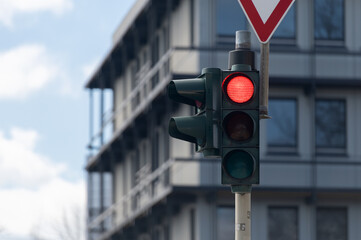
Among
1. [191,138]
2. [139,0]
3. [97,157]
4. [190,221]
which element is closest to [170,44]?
[139,0]

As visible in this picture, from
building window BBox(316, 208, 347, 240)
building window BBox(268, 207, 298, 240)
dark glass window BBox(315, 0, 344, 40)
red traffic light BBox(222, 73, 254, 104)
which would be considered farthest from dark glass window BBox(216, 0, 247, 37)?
red traffic light BBox(222, 73, 254, 104)

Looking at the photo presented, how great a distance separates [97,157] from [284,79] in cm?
1499

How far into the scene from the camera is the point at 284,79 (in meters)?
35.0

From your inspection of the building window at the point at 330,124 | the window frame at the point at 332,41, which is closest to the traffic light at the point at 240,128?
the window frame at the point at 332,41

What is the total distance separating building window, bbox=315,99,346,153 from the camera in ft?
118

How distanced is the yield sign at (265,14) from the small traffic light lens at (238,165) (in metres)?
0.83

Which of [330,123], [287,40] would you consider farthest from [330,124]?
[287,40]

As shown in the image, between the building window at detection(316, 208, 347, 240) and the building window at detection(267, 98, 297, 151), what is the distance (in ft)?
7.24

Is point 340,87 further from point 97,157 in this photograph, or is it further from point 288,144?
point 97,157

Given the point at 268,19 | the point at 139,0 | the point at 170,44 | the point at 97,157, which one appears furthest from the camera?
the point at 97,157

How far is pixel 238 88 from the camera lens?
352 inches

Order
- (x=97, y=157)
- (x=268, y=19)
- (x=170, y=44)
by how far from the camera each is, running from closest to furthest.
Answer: (x=268, y=19) < (x=170, y=44) < (x=97, y=157)

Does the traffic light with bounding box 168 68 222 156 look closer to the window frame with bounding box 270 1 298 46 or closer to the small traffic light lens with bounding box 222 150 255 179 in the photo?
the small traffic light lens with bounding box 222 150 255 179

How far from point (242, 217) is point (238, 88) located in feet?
3.11
